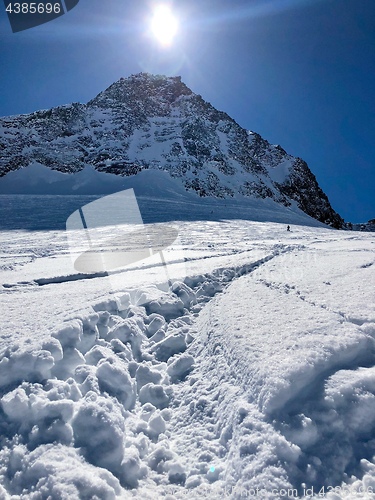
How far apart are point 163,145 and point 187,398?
6594cm

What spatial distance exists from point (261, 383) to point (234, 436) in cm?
45

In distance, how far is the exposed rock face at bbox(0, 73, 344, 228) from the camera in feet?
183

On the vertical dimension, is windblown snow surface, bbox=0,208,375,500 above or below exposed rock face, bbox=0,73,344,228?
below

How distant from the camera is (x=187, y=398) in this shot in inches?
111

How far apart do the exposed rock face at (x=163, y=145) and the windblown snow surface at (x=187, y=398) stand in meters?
47.0

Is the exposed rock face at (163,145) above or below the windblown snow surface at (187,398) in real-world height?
above

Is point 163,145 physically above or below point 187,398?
above

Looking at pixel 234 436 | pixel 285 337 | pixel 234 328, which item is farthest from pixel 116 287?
pixel 234 436

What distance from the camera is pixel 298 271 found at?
650 cm

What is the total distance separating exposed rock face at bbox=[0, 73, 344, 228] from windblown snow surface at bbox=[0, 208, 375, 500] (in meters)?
47.0

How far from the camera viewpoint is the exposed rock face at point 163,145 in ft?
183

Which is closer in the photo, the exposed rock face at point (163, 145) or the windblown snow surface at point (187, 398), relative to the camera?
the windblown snow surface at point (187, 398)

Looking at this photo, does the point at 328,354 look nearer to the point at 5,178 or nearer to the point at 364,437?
the point at 364,437

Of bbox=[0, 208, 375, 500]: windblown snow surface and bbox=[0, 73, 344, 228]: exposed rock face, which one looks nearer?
bbox=[0, 208, 375, 500]: windblown snow surface
